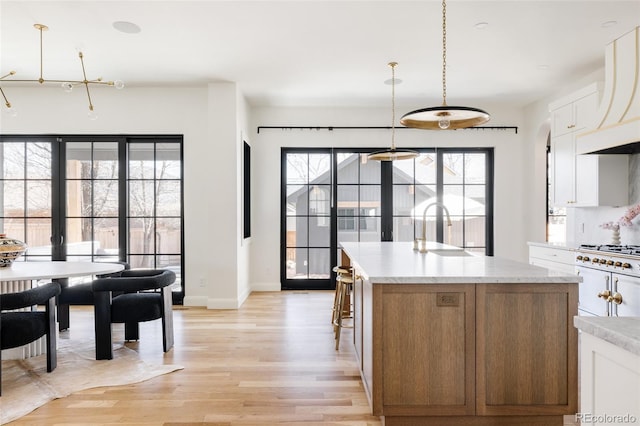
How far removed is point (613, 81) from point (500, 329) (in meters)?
2.85

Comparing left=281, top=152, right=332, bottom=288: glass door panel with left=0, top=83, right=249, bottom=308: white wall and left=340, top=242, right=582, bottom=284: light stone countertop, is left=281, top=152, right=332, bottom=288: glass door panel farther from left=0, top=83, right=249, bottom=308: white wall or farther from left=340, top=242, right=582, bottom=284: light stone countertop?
left=340, top=242, right=582, bottom=284: light stone countertop

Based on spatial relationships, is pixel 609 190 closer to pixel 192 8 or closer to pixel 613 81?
pixel 613 81

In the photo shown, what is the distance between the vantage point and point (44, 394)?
8.91ft

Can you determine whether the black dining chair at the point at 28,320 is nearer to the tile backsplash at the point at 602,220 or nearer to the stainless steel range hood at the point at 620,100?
the stainless steel range hood at the point at 620,100

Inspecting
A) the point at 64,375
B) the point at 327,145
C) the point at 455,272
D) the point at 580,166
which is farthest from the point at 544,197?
the point at 64,375

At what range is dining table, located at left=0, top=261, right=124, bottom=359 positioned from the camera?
3.10 metres

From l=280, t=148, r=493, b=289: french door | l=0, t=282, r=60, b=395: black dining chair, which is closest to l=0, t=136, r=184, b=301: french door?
l=280, t=148, r=493, b=289: french door

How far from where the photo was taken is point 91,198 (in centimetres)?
540

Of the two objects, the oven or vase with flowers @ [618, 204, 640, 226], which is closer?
the oven

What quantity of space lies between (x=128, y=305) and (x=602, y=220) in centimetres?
530

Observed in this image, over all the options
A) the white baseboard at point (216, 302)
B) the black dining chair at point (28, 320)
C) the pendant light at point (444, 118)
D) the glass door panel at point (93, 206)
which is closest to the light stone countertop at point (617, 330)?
the pendant light at point (444, 118)

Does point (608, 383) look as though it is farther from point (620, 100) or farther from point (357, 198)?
point (357, 198)

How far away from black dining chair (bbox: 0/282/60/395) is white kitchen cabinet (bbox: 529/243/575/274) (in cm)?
499

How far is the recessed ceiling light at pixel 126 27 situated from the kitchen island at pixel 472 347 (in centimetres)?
325
